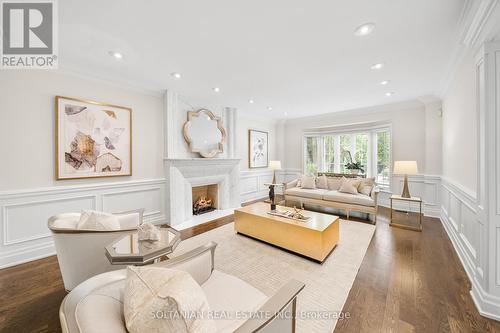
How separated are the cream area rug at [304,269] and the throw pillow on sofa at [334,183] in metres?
1.59

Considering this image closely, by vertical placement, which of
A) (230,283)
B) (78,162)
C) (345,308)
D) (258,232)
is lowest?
(345,308)

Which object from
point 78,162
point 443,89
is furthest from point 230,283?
point 443,89

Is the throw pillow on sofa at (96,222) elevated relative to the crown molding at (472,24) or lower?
lower

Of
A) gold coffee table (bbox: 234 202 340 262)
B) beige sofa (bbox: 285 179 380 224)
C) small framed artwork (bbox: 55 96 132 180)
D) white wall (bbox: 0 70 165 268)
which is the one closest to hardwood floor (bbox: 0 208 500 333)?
white wall (bbox: 0 70 165 268)

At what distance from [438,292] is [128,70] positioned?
4685 mm

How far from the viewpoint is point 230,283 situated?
135 cm

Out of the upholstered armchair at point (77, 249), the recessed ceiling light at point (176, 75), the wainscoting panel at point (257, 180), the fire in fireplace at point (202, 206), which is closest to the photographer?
the upholstered armchair at point (77, 249)

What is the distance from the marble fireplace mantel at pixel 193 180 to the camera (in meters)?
3.79

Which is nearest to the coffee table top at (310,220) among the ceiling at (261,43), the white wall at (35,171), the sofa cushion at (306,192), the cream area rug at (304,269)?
the cream area rug at (304,269)

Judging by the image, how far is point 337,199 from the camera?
14.1ft

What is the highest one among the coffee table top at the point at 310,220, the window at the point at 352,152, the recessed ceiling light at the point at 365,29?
the recessed ceiling light at the point at 365,29

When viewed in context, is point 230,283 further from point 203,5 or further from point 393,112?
point 393,112

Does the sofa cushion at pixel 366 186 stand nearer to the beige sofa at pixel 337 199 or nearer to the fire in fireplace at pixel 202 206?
the beige sofa at pixel 337 199

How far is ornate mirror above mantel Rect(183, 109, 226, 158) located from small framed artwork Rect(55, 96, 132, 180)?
45.1 inches
